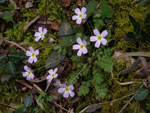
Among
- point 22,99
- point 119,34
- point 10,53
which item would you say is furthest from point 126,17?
point 22,99

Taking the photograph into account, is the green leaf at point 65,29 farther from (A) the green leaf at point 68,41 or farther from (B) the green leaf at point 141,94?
(B) the green leaf at point 141,94

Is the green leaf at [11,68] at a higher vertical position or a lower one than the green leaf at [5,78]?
higher

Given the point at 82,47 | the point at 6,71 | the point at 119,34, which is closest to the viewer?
the point at 82,47

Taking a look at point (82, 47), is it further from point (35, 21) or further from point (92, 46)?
point (35, 21)

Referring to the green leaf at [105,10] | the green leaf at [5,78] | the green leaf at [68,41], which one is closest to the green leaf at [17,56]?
the green leaf at [5,78]

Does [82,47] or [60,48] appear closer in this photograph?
[82,47]

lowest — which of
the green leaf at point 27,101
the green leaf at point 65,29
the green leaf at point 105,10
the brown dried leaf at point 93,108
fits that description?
the green leaf at point 27,101

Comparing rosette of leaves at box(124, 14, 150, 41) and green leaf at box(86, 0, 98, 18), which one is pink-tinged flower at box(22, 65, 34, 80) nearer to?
green leaf at box(86, 0, 98, 18)

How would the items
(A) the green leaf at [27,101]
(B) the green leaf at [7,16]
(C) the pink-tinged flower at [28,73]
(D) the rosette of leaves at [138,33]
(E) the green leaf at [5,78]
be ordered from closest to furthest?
(D) the rosette of leaves at [138,33], (C) the pink-tinged flower at [28,73], (A) the green leaf at [27,101], (E) the green leaf at [5,78], (B) the green leaf at [7,16]
